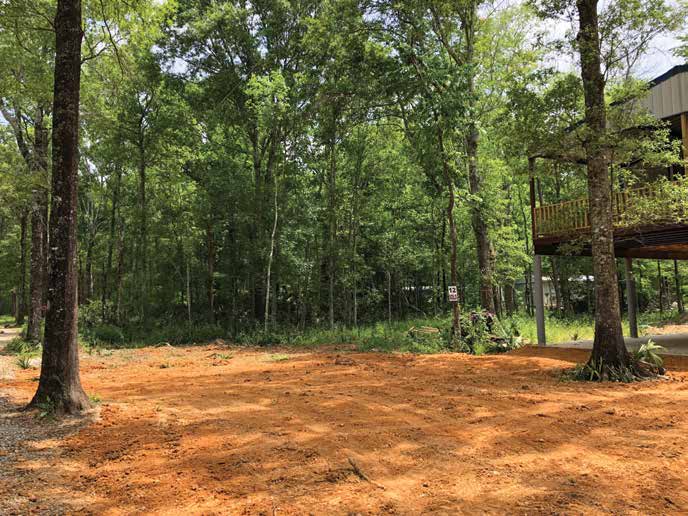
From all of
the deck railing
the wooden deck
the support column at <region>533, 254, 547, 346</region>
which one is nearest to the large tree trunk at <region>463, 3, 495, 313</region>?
the support column at <region>533, 254, 547, 346</region>

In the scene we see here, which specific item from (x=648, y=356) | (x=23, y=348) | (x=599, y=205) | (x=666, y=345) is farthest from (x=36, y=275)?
(x=666, y=345)

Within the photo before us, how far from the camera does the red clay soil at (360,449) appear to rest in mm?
3543

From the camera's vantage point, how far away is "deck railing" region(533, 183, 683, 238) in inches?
381

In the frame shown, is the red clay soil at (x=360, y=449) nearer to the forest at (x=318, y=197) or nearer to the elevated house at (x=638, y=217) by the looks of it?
the forest at (x=318, y=197)

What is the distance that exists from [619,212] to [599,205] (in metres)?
3.17

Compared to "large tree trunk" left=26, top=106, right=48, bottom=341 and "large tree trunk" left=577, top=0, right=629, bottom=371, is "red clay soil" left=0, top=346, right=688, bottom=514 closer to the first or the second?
"large tree trunk" left=577, top=0, right=629, bottom=371

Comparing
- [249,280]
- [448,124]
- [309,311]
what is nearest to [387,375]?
[448,124]

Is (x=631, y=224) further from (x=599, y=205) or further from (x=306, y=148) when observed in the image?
(x=306, y=148)

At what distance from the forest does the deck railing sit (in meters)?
0.09

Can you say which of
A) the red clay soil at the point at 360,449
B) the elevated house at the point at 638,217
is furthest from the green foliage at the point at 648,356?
the elevated house at the point at 638,217

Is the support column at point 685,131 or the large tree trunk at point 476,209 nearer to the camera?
the support column at point 685,131

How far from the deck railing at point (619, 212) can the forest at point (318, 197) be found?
0.30 ft

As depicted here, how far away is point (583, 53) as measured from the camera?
8.95m

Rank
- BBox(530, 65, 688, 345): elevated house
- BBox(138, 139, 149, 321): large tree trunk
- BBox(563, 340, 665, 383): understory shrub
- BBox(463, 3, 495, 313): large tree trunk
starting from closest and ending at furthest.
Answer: BBox(563, 340, 665, 383): understory shrub < BBox(530, 65, 688, 345): elevated house < BBox(463, 3, 495, 313): large tree trunk < BBox(138, 139, 149, 321): large tree trunk
